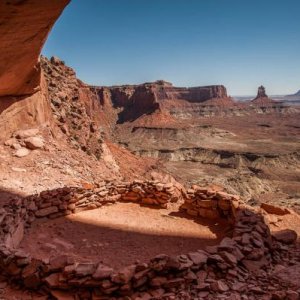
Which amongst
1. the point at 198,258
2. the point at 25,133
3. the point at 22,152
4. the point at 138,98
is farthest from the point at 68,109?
the point at 138,98

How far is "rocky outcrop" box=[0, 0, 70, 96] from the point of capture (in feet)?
24.0

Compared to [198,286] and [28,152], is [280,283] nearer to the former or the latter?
[198,286]

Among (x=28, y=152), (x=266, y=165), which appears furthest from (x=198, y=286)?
(x=266, y=165)

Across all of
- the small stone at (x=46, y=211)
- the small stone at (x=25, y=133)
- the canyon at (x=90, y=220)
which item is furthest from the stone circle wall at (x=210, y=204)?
the small stone at (x=25, y=133)

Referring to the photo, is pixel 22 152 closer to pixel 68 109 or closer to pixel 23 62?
pixel 23 62

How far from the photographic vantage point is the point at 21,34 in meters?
8.74

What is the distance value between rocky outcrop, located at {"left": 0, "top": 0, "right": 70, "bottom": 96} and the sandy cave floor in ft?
17.6

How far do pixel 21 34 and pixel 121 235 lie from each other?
631cm

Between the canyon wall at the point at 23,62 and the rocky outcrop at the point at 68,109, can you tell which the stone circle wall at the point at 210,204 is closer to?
the canyon wall at the point at 23,62

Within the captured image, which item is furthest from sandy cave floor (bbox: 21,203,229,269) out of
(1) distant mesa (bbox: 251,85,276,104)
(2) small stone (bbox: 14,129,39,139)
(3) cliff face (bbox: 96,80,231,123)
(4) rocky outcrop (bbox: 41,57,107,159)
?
(1) distant mesa (bbox: 251,85,276,104)

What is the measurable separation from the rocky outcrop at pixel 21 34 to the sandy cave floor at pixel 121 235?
5.35 metres

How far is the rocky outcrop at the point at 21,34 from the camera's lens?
7.32m

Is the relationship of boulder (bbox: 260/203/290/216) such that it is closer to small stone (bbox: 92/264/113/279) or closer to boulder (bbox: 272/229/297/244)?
boulder (bbox: 272/229/297/244)

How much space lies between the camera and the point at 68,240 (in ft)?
25.8
